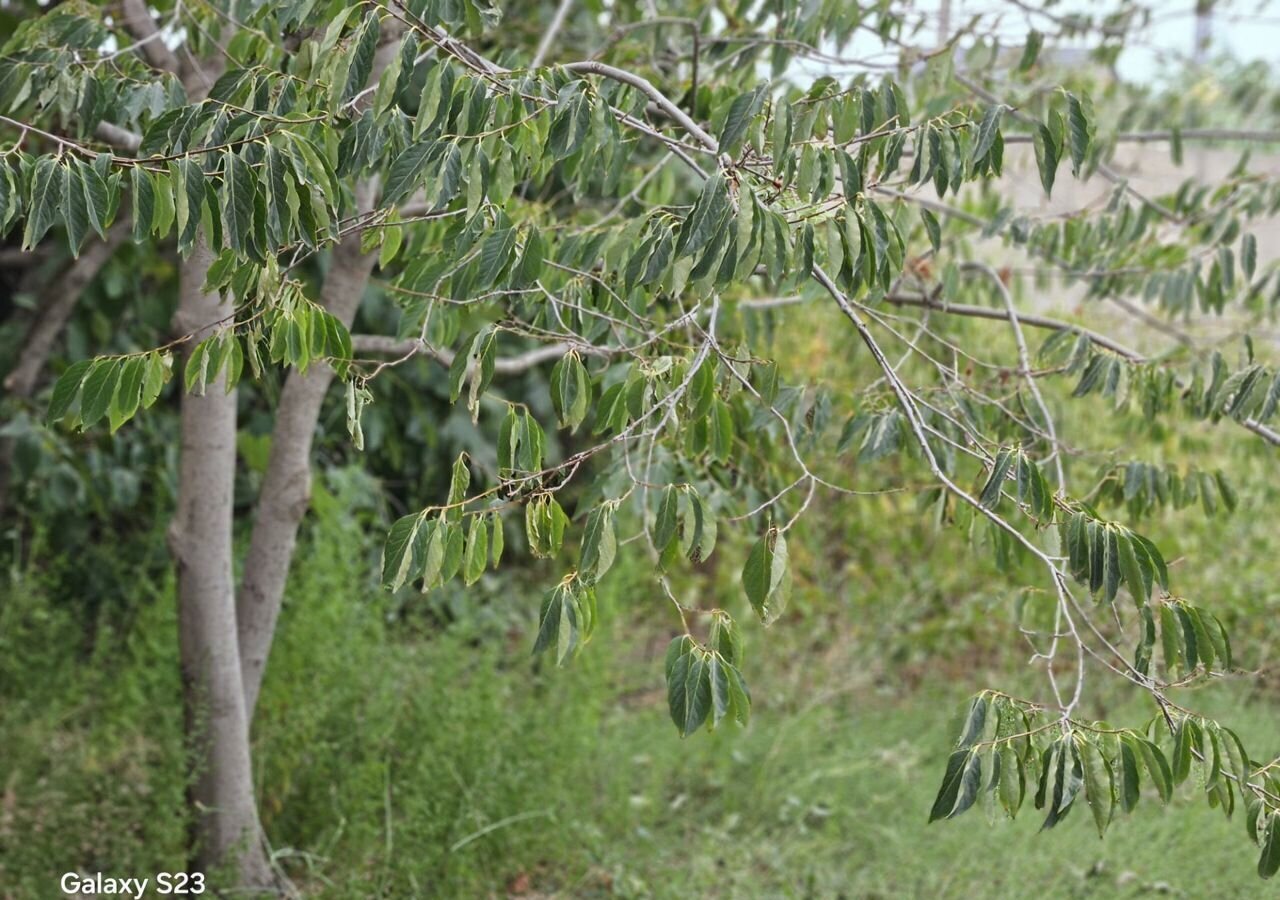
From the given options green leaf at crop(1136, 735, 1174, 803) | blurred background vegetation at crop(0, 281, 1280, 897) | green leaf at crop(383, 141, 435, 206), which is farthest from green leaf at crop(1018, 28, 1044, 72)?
green leaf at crop(1136, 735, 1174, 803)

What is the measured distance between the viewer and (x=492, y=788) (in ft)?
9.96

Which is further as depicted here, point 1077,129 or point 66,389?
point 1077,129

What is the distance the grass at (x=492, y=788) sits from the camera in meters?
2.98

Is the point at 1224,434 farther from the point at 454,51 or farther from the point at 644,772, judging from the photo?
the point at 454,51

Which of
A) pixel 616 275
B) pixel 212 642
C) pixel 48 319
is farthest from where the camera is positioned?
pixel 48 319

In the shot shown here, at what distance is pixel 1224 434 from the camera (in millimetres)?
5031

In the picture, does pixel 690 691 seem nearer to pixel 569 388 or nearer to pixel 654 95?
pixel 569 388

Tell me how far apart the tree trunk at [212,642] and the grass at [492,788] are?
10 centimetres

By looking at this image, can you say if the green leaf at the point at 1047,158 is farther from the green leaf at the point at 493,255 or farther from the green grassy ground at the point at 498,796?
the green grassy ground at the point at 498,796

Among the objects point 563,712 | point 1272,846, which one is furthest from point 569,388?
point 563,712

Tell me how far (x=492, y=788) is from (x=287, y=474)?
0.92m

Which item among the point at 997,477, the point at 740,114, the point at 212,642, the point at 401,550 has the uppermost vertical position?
the point at 740,114

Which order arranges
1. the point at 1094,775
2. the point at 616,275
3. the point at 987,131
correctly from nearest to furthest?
the point at 1094,775 < the point at 987,131 < the point at 616,275

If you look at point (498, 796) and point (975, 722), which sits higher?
point (975, 722)
